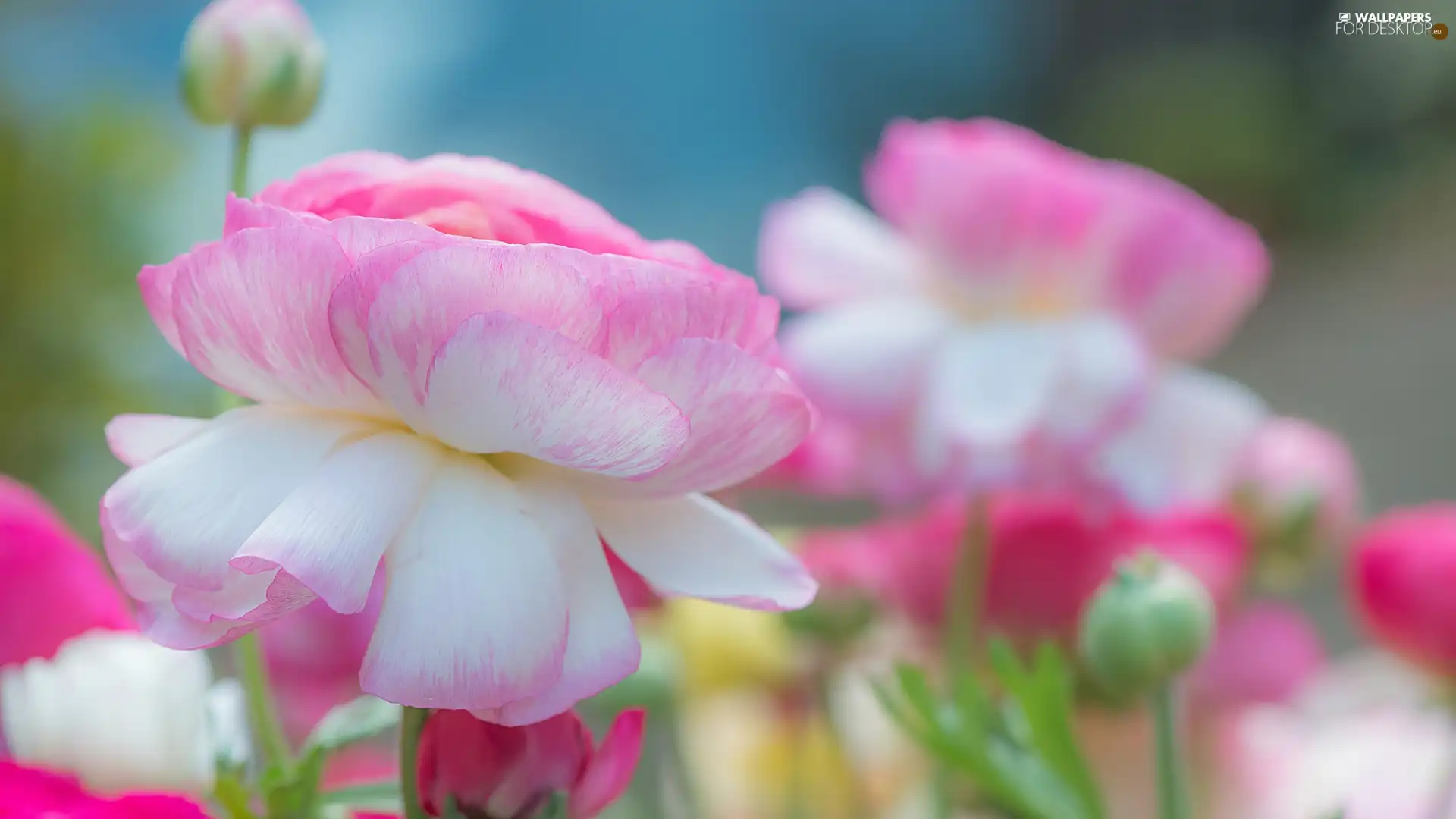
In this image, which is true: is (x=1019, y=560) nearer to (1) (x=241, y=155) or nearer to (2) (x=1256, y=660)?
(2) (x=1256, y=660)

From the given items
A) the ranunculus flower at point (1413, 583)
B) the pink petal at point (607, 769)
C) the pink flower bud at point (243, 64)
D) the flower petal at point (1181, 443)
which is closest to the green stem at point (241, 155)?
the pink flower bud at point (243, 64)

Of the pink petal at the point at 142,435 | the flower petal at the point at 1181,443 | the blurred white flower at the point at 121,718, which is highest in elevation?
the flower petal at the point at 1181,443

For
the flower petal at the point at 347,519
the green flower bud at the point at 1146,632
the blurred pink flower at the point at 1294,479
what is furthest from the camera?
the blurred pink flower at the point at 1294,479

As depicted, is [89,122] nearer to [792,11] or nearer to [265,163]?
[265,163]

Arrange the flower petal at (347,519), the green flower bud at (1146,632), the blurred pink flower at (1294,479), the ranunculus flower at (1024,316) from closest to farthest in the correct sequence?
1. the flower petal at (347,519)
2. the green flower bud at (1146,632)
3. the ranunculus flower at (1024,316)
4. the blurred pink flower at (1294,479)

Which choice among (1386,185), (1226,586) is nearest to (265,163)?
(1226,586)

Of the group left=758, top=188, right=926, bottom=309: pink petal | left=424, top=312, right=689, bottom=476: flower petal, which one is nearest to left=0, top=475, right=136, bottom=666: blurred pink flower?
left=424, top=312, right=689, bottom=476: flower petal

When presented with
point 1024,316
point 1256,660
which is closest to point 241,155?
point 1024,316

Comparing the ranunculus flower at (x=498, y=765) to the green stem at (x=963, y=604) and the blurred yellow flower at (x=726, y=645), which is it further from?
the blurred yellow flower at (x=726, y=645)
